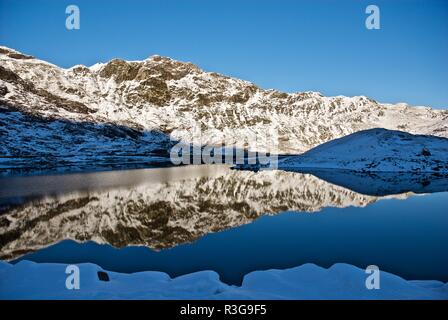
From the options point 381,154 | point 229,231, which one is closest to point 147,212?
point 229,231

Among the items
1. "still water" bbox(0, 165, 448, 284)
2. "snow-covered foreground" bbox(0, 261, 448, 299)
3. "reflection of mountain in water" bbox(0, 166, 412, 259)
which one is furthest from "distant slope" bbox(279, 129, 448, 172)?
"snow-covered foreground" bbox(0, 261, 448, 299)

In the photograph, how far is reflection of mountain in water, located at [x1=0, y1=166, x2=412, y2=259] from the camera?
26.0 metres

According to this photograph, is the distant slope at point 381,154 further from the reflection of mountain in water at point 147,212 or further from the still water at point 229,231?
the still water at point 229,231

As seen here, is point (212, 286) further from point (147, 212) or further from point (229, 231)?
point (147, 212)

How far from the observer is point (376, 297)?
1405 cm

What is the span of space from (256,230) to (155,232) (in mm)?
7342

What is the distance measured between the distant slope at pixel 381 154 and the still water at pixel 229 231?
150 ft

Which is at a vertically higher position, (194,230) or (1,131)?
(1,131)

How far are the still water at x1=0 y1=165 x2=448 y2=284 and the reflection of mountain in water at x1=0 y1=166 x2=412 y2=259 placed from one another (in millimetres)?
98

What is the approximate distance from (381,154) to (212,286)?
91.1 meters

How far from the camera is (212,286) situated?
15.3 m
